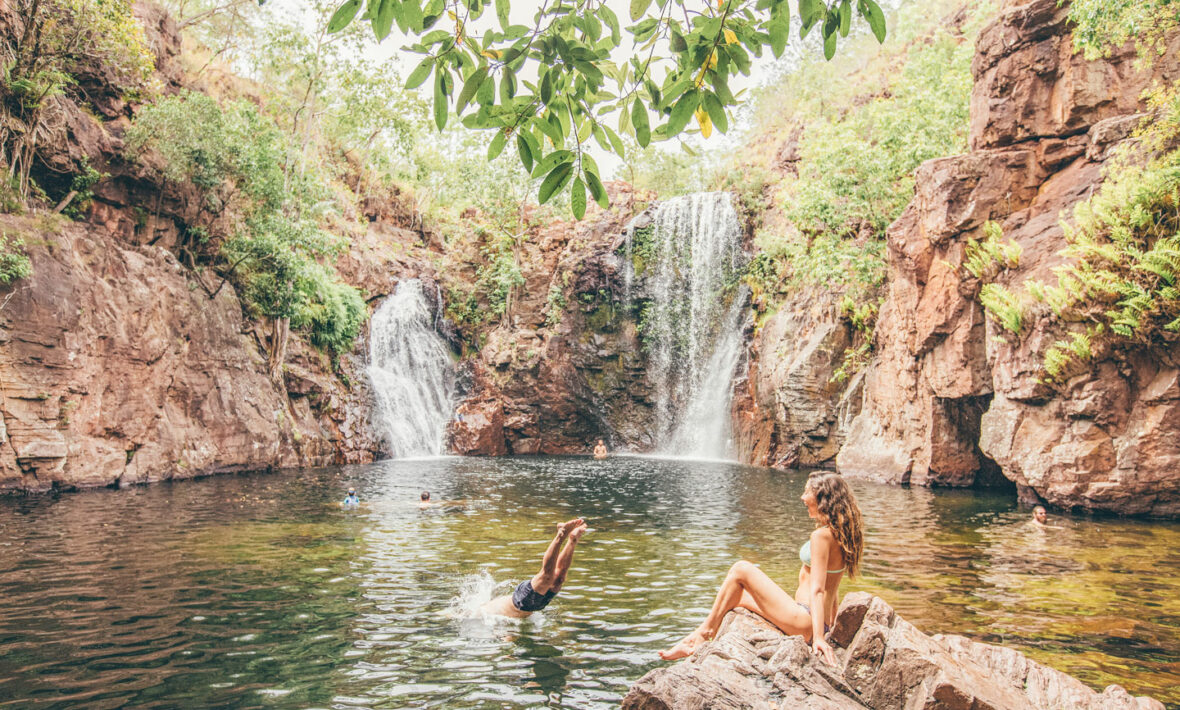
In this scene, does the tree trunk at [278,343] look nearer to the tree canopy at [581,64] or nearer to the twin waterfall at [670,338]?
the twin waterfall at [670,338]

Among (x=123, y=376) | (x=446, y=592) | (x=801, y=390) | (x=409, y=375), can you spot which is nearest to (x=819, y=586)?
(x=446, y=592)

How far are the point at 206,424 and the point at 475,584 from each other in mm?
15106

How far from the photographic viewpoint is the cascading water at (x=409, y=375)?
3072 centimetres

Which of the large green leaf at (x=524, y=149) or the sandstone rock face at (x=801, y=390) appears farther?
the sandstone rock face at (x=801, y=390)

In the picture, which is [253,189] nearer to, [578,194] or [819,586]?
[819,586]

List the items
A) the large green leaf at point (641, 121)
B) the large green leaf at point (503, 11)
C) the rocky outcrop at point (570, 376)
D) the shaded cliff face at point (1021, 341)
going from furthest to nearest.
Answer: the rocky outcrop at point (570, 376) → the shaded cliff face at point (1021, 341) → the large green leaf at point (641, 121) → the large green leaf at point (503, 11)

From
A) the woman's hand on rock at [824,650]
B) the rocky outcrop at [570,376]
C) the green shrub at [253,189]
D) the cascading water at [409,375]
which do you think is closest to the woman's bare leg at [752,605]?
the woman's hand on rock at [824,650]

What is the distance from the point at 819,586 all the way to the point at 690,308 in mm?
29452

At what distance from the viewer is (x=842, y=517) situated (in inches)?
209

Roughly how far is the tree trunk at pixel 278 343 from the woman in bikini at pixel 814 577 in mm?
22238

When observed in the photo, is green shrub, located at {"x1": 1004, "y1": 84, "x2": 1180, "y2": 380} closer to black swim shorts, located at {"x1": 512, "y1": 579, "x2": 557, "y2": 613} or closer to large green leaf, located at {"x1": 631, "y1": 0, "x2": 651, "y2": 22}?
black swim shorts, located at {"x1": 512, "y1": 579, "x2": 557, "y2": 613}

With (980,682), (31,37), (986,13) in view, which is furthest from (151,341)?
(986,13)

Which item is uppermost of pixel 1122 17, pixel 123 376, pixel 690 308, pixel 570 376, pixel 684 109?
pixel 1122 17

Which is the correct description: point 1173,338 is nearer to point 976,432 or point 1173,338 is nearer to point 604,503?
point 976,432
